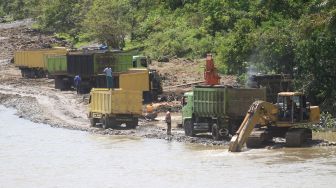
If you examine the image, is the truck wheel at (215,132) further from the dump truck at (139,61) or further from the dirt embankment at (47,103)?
the dump truck at (139,61)

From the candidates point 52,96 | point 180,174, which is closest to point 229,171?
point 180,174

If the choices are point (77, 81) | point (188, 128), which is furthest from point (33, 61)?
point (188, 128)

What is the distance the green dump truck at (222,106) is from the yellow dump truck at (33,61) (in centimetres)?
3156

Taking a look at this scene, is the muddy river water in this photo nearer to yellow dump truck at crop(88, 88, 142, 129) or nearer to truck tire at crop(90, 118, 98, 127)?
yellow dump truck at crop(88, 88, 142, 129)

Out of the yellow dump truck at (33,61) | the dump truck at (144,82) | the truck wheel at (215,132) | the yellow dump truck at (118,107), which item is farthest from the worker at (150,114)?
the yellow dump truck at (33,61)

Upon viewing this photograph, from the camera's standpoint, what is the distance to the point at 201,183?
1056 inches

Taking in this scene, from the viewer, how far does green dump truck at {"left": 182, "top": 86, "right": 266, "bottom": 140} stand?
34031 mm

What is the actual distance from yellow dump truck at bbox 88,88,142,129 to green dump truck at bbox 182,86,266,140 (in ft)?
20.1

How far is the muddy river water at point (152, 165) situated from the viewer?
27.2 metres

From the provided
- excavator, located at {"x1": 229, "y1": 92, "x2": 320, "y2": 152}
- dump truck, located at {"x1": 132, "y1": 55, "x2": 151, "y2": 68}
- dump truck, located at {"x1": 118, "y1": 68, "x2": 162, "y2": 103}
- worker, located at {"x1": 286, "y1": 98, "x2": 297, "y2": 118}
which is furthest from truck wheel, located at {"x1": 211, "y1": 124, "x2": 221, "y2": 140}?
dump truck, located at {"x1": 132, "y1": 55, "x2": 151, "y2": 68}

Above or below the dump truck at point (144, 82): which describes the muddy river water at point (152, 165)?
below

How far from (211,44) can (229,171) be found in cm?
3347

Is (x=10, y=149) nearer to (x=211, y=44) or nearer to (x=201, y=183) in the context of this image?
(x=201, y=183)

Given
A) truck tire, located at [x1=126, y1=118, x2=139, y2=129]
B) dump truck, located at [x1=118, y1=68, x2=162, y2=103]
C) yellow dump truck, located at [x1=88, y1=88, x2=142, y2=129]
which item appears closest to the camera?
yellow dump truck, located at [x1=88, y1=88, x2=142, y2=129]
